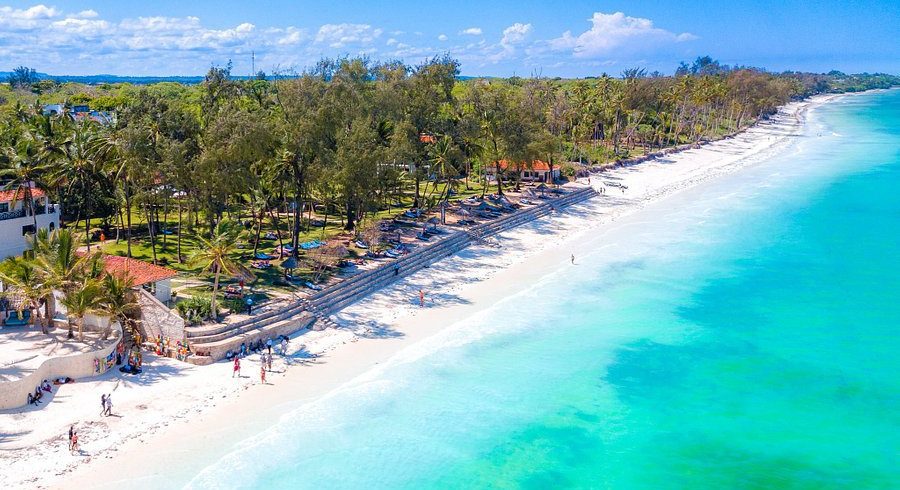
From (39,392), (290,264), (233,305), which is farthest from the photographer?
(290,264)

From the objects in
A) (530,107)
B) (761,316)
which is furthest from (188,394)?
(530,107)

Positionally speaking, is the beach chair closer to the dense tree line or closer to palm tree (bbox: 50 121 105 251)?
the dense tree line

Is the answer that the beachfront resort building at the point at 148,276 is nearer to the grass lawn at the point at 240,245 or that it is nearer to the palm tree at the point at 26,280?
the grass lawn at the point at 240,245

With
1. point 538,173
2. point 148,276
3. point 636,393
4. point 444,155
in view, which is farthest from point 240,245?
point 538,173

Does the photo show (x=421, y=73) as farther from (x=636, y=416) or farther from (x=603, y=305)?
(x=636, y=416)

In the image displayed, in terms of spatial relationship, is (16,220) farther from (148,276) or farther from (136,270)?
(148,276)

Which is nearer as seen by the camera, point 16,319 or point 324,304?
point 16,319
